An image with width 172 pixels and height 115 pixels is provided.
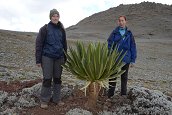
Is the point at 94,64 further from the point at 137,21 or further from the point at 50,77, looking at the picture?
the point at 137,21

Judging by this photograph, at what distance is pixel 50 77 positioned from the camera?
880 cm

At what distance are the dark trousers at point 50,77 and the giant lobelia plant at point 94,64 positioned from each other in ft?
0.73

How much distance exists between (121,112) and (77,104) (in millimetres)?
995

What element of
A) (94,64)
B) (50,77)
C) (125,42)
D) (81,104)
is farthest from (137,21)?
(94,64)

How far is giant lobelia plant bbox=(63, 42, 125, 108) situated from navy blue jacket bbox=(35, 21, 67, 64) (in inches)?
11.4

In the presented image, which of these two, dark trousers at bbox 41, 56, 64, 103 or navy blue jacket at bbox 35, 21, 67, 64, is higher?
navy blue jacket at bbox 35, 21, 67, 64

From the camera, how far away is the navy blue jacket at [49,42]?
862cm

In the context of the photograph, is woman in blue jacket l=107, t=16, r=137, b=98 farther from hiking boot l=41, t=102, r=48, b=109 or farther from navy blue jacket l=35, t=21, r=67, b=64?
hiking boot l=41, t=102, r=48, b=109

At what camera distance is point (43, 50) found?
344 inches

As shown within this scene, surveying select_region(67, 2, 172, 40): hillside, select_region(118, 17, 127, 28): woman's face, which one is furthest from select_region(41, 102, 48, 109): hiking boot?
select_region(67, 2, 172, 40): hillside

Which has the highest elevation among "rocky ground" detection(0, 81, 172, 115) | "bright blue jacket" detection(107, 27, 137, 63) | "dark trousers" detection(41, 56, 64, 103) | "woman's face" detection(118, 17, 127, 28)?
"woman's face" detection(118, 17, 127, 28)

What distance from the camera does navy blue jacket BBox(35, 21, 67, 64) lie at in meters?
8.62

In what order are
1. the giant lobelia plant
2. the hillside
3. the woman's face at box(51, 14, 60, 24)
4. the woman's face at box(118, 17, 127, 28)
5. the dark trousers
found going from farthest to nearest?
the hillside, the woman's face at box(118, 17, 127, 28), the dark trousers, the woman's face at box(51, 14, 60, 24), the giant lobelia plant

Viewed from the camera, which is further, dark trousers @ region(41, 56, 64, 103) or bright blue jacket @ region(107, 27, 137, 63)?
bright blue jacket @ region(107, 27, 137, 63)
